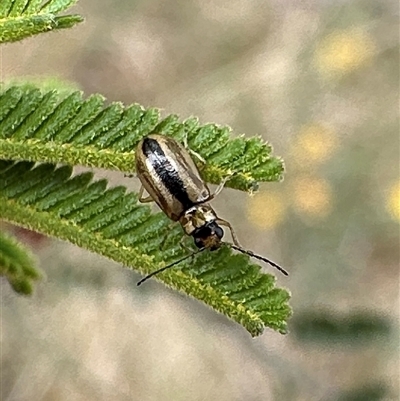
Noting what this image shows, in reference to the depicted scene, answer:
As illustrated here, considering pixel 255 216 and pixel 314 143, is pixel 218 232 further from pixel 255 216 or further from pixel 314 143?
pixel 314 143

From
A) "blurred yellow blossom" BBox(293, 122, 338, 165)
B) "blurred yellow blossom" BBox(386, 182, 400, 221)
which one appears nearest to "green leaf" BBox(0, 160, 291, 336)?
"blurred yellow blossom" BBox(293, 122, 338, 165)

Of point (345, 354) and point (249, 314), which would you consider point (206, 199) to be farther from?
point (345, 354)

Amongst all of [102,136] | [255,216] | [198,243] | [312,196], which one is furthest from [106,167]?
[312,196]

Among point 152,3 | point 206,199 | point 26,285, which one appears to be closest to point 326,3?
point 152,3

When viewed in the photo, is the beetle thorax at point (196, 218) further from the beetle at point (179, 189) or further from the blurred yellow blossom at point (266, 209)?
the blurred yellow blossom at point (266, 209)

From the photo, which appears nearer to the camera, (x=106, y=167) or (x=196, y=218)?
(x=106, y=167)

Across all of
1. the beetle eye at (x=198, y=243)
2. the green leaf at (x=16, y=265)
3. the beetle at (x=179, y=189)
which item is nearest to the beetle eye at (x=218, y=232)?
the beetle at (x=179, y=189)
